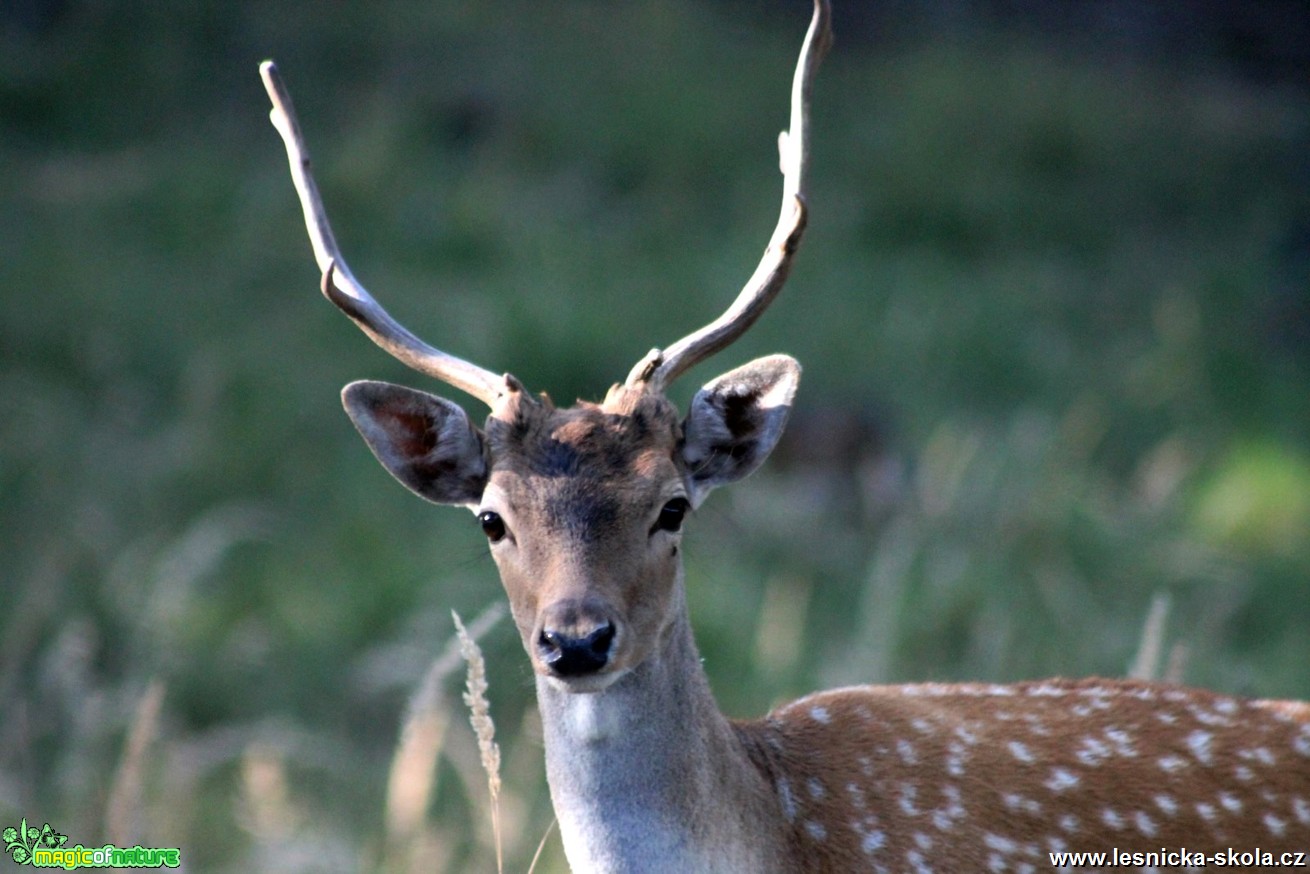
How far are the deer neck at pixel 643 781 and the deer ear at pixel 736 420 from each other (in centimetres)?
43

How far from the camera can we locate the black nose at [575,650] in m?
3.77

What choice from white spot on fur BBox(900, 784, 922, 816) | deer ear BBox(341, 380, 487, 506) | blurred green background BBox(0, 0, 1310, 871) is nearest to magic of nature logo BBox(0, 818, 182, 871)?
blurred green background BBox(0, 0, 1310, 871)

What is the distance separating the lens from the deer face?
12.7 feet

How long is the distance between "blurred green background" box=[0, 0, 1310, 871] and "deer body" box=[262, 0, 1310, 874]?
0.76 meters

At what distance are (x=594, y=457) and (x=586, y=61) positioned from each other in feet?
33.4

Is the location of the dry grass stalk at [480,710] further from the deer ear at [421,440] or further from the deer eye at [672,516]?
the deer eye at [672,516]

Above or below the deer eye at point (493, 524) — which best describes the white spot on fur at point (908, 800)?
below

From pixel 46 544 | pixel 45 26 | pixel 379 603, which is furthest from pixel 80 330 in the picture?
pixel 45 26

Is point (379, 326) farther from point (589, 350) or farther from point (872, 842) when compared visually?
point (589, 350)

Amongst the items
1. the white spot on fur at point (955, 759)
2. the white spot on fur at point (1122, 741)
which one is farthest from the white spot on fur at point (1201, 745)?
the white spot on fur at point (955, 759)

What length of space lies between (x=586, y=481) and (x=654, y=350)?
0.44 meters

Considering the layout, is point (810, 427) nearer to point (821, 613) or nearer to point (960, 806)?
point (821, 613)

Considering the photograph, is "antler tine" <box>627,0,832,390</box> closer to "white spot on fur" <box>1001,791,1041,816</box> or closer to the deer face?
the deer face

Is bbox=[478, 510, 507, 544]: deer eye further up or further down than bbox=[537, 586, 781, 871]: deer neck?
further up
